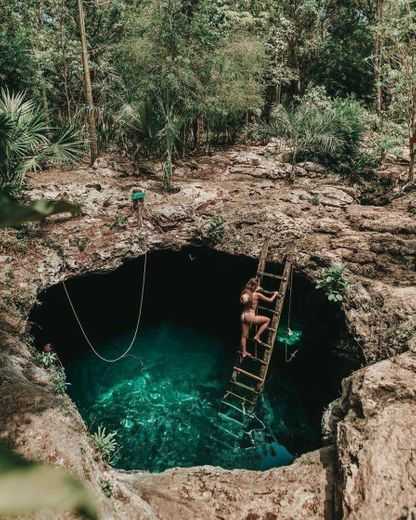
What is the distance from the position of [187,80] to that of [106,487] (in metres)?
12.1

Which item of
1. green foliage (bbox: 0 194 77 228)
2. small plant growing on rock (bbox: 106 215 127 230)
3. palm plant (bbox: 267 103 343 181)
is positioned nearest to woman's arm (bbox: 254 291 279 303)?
small plant growing on rock (bbox: 106 215 127 230)

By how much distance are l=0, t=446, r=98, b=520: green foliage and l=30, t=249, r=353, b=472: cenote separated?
30.2 feet

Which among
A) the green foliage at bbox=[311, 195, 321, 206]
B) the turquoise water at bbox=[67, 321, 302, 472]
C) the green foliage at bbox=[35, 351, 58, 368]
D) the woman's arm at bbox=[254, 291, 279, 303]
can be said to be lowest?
the turquoise water at bbox=[67, 321, 302, 472]

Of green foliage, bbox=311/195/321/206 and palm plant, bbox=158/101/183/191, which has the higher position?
palm plant, bbox=158/101/183/191

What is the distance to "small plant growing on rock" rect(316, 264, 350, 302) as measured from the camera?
878cm

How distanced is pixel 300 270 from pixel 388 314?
2457 millimetres

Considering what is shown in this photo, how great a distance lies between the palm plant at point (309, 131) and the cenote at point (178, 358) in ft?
15.5

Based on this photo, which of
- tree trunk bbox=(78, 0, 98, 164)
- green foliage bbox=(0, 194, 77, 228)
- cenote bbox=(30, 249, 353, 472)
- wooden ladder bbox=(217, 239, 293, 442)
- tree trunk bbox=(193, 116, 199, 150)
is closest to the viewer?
green foliage bbox=(0, 194, 77, 228)

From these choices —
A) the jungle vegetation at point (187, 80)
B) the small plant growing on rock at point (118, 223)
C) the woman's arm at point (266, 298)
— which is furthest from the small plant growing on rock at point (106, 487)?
the jungle vegetation at point (187, 80)

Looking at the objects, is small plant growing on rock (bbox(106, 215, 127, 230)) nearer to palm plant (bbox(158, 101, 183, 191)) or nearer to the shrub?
palm plant (bbox(158, 101, 183, 191))

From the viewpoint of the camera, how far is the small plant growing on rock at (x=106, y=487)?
4.86 metres

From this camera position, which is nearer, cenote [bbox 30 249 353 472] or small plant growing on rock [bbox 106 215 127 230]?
cenote [bbox 30 249 353 472]

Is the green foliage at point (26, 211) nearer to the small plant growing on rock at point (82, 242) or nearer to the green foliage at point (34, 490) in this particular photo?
the green foliage at point (34, 490)

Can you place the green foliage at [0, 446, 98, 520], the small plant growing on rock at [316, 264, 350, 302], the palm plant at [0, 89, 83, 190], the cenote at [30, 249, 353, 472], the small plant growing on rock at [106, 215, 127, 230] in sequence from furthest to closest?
1. the small plant growing on rock at [106, 215, 127, 230]
2. the cenote at [30, 249, 353, 472]
3. the palm plant at [0, 89, 83, 190]
4. the small plant growing on rock at [316, 264, 350, 302]
5. the green foliage at [0, 446, 98, 520]
